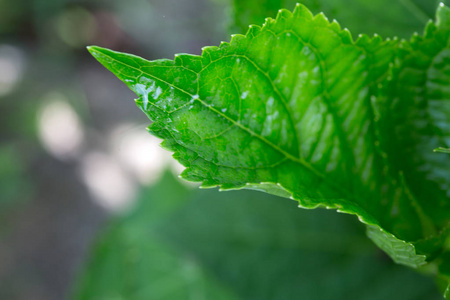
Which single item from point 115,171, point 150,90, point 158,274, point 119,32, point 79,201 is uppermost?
point 119,32

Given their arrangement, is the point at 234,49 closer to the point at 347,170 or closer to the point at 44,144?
the point at 347,170

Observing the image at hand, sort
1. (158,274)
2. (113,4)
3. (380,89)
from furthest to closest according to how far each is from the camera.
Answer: (113,4) → (158,274) → (380,89)

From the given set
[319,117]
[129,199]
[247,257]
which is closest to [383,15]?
[319,117]

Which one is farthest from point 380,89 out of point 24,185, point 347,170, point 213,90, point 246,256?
point 24,185

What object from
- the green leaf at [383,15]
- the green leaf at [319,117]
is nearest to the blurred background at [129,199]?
the green leaf at [383,15]

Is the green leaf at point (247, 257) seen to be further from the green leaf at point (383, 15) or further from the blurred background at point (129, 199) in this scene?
the green leaf at point (383, 15)
